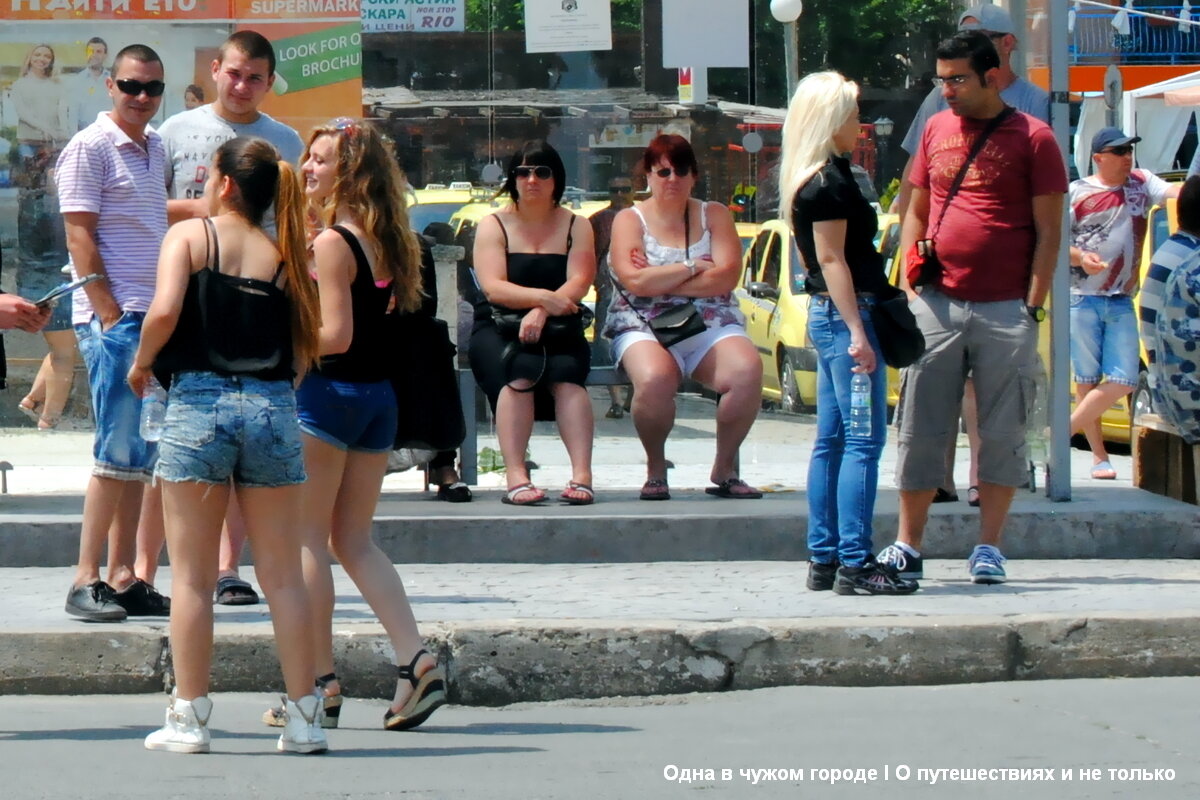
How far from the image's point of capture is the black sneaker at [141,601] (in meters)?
6.32

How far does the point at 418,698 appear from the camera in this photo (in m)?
5.40

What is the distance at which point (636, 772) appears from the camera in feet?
16.2

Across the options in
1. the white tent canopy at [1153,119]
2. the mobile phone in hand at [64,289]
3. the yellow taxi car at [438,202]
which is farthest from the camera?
the white tent canopy at [1153,119]

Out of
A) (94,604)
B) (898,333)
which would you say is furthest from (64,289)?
(898,333)

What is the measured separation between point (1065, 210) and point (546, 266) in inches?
86.1

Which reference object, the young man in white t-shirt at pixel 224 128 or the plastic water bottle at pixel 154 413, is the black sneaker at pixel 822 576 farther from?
the plastic water bottle at pixel 154 413

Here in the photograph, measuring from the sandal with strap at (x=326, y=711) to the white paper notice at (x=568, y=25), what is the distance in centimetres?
435

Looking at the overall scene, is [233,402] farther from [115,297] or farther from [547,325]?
[547,325]

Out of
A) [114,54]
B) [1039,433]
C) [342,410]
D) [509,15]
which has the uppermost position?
[509,15]

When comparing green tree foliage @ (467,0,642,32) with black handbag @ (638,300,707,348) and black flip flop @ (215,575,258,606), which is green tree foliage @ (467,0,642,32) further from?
black flip flop @ (215,575,258,606)

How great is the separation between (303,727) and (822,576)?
2342mm

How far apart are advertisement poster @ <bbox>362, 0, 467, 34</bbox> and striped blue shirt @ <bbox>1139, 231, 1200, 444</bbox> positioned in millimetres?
3486

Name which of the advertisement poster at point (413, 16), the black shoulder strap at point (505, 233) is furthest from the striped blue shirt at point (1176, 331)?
the advertisement poster at point (413, 16)

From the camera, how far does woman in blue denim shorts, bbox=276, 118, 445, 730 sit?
17.4 feet
